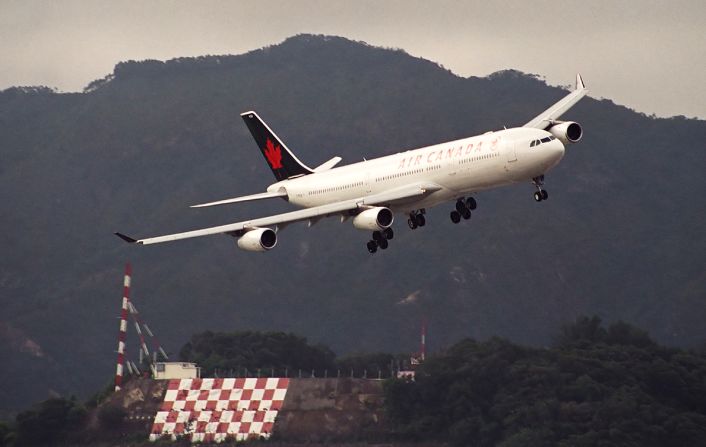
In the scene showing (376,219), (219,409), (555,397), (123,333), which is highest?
(123,333)

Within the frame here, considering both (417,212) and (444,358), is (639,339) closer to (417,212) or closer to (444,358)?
(444,358)

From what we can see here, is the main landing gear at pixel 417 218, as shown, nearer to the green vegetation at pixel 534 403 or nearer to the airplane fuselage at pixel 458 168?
the airplane fuselage at pixel 458 168

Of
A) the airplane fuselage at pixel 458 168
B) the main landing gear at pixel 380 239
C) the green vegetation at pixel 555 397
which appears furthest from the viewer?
the green vegetation at pixel 555 397

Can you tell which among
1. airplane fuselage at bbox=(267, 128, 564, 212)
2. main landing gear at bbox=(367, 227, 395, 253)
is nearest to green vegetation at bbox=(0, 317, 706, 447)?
main landing gear at bbox=(367, 227, 395, 253)

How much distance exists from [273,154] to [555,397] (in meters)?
64.8

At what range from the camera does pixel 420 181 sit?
9675 centimetres

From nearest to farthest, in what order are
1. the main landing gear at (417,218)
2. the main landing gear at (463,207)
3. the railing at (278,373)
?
the main landing gear at (463,207) → the main landing gear at (417,218) → the railing at (278,373)

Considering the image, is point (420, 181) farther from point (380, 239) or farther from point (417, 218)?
point (380, 239)

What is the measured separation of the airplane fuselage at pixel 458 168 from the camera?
300ft

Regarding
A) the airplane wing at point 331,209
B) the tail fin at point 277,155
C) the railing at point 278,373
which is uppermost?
the tail fin at point 277,155

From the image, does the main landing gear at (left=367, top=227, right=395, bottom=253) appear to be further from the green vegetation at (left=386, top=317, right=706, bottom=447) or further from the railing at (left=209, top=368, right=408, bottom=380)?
the railing at (left=209, top=368, right=408, bottom=380)

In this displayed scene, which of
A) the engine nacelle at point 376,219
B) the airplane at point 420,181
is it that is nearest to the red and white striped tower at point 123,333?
the airplane at point 420,181

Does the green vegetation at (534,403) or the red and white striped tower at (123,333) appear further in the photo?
the red and white striped tower at (123,333)

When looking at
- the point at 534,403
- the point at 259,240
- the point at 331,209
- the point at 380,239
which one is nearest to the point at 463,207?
the point at 380,239
